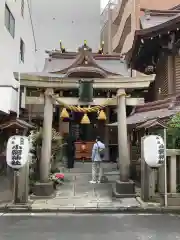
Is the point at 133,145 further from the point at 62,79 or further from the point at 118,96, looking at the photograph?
the point at 62,79

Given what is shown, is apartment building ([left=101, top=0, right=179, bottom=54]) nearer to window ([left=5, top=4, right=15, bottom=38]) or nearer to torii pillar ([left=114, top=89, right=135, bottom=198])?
window ([left=5, top=4, right=15, bottom=38])

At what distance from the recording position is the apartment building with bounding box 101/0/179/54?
91.1ft

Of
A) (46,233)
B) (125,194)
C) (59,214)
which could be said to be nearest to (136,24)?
(125,194)

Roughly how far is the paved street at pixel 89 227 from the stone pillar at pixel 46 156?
255 centimetres

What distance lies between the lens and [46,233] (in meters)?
7.45

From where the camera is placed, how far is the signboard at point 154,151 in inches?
415

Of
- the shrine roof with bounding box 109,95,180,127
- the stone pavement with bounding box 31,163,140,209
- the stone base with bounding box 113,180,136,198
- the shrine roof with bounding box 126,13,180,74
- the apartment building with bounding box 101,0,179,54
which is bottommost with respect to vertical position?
the stone pavement with bounding box 31,163,140,209

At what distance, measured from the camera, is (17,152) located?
10.7m

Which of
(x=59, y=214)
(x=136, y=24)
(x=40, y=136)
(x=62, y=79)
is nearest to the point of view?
(x=59, y=214)

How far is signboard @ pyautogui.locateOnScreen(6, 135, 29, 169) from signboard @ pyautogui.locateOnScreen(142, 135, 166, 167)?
4264 mm

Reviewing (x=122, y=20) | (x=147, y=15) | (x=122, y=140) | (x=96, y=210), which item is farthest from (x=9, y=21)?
(x=122, y=20)

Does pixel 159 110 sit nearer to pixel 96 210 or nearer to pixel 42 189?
pixel 96 210

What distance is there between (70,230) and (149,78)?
795cm

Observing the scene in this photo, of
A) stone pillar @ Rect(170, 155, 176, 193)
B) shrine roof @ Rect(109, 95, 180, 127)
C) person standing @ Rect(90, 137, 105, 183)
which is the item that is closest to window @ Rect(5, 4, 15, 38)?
shrine roof @ Rect(109, 95, 180, 127)
